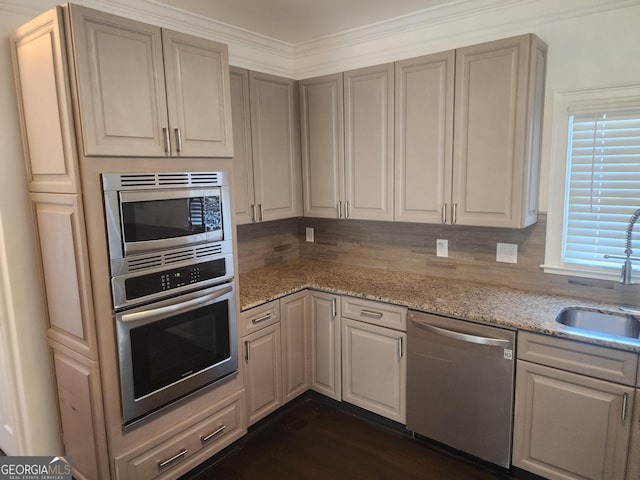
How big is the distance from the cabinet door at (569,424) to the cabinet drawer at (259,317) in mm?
1456

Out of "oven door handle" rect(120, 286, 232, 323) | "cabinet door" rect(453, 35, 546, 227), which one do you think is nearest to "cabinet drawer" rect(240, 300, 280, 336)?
"oven door handle" rect(120, 286, 232, 323)

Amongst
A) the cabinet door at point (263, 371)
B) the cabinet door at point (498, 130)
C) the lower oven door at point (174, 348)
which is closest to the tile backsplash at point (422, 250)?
the cabinet door at point (498, 130)

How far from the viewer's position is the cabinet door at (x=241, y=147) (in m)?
2.75

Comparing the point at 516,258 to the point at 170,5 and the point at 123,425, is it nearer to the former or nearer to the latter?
the point at 123,425

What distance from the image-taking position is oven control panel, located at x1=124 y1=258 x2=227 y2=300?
189 centimetres

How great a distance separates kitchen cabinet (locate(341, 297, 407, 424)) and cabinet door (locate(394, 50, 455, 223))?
2.20ft

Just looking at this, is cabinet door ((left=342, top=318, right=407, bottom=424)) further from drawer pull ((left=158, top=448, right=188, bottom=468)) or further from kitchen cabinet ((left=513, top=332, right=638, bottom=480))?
drawer pull ((left=158, top=448, right=188, bottom=468))

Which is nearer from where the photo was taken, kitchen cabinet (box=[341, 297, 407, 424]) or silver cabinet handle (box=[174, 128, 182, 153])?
silver cabinet handle (box=[174, 128, 182, 153])

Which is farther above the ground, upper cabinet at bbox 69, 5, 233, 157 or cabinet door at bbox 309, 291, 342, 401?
upper cabinet at bbox 69, 5, 233, 157

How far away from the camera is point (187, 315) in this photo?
213 centimetres

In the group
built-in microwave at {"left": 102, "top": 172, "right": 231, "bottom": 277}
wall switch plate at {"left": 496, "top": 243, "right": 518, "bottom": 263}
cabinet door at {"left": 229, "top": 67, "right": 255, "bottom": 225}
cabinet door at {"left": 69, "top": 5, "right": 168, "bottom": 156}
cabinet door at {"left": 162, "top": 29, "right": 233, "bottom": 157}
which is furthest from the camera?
cabinet door at {"left": 229, "top": 67, "right": 255, "bottom": 225}

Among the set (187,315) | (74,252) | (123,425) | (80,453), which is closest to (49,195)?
(74,252)

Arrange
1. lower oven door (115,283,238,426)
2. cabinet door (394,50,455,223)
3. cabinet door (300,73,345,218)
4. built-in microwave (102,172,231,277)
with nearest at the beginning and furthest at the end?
built-in microwave (102,172,231,277)
lower oven door (115,283,238,426)
cabinet door (394,50,455,223)
cabinet door (300,73,345,218)

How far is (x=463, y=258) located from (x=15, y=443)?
2.92 metres
